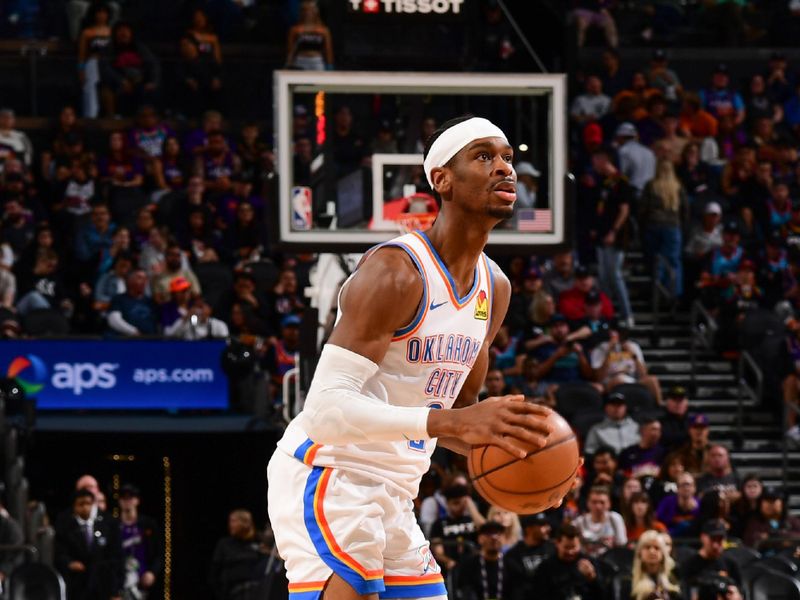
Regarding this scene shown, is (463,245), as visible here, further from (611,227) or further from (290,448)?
(611,227)

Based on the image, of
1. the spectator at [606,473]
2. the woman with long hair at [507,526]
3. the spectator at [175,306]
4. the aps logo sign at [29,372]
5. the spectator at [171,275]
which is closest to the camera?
the woman with long hair at [507,526]

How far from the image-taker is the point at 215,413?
49.1 ft

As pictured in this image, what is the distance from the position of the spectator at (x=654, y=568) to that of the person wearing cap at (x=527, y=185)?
2.58 meters

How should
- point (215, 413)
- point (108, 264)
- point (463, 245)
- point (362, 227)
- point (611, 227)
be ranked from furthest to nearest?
point (611, 227)
point (108, 264)
point (215, 413)
point (362, 227)
point (463, 245)

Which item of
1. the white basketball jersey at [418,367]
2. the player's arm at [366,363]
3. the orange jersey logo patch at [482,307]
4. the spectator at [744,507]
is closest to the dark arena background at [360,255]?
the spectator at [744,507]

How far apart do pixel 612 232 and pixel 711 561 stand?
20.8 ft

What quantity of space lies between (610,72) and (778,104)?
2.25 metres

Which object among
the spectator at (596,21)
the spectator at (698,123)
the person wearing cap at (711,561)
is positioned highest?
the spectator at (596,21)

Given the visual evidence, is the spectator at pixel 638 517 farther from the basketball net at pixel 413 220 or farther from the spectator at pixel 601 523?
the basketball net at pixel 413 220

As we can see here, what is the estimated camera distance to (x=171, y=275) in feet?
52.4

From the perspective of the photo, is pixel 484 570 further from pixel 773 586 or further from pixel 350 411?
pixel 350 411

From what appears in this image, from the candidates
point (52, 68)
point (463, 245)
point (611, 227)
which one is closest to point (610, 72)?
point (611, 227)

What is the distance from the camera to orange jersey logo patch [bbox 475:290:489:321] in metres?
5.63

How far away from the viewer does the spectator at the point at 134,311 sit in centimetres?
1568
